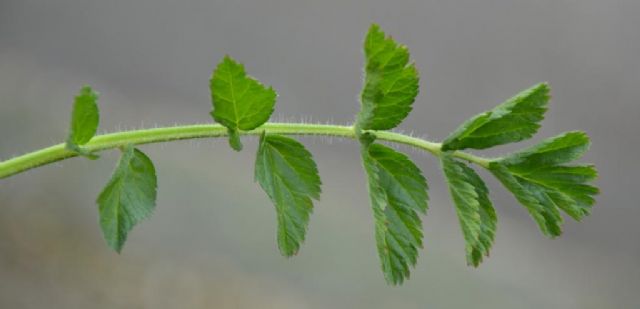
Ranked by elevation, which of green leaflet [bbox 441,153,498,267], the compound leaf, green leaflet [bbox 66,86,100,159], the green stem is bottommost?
green leaflet [bbox 441,153,498,267]

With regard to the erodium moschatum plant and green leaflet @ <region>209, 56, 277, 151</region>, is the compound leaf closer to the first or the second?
the erodium moschatum plant

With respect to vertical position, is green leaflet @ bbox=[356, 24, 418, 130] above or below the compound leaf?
above

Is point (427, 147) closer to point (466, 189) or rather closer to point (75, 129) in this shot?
point (466, 189)

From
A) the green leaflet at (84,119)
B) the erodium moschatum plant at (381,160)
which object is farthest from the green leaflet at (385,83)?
the green leaflet at (84,119)

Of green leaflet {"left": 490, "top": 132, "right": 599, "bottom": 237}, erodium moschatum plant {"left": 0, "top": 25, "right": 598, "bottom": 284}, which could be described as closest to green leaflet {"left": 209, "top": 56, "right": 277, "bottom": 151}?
erodium moschatum plant {"left": 0, "top": 25, "right": 598, "bottom": 284}

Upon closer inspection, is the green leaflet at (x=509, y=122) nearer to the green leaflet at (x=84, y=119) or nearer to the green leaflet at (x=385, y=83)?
the green leaflet at (x=385, y=83)

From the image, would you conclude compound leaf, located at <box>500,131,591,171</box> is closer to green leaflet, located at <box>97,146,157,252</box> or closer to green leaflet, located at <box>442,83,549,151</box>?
green leaflet, located at <box>442,83,549,151</box>

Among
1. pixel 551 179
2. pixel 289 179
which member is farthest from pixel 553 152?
pixel 289 179
